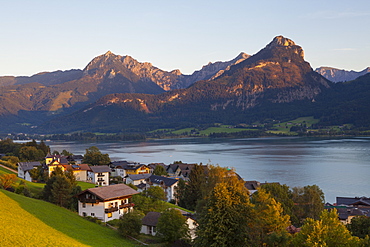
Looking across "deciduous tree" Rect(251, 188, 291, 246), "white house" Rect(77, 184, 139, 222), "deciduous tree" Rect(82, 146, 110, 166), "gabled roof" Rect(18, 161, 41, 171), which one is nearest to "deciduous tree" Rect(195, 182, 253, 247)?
"deciduous tree" Rect(251, 188, 291, 246)

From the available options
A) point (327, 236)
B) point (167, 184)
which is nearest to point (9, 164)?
point (167, 184)

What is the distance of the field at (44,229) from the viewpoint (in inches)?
707

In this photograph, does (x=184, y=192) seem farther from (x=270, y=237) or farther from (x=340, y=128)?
(x=340, y=128)

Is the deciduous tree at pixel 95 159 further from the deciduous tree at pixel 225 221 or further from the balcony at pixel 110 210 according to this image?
the deciduous tree at pixel 225 221

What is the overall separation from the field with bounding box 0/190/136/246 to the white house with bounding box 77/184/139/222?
3102 mm

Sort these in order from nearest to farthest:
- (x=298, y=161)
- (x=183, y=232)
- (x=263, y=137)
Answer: (x=183, y=232) → (x=298, y=161) → (x=263, y=137)

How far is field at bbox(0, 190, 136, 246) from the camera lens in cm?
1797

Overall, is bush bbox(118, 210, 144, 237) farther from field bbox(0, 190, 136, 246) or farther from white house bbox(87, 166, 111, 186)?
white house bbox(87, 166, 111, 186)

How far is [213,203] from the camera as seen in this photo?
2283cm

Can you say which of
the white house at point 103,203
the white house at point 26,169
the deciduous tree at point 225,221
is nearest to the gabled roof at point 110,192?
the white house at point 103,203

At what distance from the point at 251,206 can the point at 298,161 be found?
2855 inches

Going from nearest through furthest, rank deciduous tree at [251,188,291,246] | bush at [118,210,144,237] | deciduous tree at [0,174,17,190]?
deciduous tree at [251,188,291,246] < bush at [118,210,144,237] < deciduous tree at [0,174,17,190]

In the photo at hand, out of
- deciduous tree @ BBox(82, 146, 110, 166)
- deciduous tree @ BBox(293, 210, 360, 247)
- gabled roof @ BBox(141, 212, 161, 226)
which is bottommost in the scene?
gabled roof @ BBox(141, 212, 161, 226)

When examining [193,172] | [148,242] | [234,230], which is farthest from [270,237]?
[193,172]
